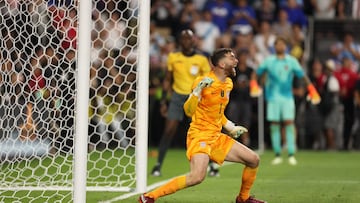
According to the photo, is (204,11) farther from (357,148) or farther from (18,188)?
(18,188)

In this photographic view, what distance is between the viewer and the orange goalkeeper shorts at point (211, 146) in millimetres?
9555

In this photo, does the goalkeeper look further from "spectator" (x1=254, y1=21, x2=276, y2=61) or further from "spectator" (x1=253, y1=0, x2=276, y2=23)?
"spectator" (x1=253, y1=0, x2=276, y2=23)

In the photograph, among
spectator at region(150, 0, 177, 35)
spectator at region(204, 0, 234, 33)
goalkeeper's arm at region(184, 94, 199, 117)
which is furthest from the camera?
spectator at region(150, 0, 177, 35)

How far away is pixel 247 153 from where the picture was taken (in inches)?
384

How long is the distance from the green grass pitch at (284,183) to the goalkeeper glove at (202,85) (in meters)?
1.77

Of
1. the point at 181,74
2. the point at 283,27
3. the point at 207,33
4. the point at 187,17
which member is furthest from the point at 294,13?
the point at 181,74

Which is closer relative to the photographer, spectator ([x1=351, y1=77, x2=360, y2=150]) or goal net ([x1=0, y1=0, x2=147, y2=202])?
goal net ([x1=0, y1=0, x2=147, y2=202])

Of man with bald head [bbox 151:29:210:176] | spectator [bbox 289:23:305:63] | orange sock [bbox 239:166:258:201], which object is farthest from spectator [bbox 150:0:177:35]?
orange sock [bbox 239:166:258:201]

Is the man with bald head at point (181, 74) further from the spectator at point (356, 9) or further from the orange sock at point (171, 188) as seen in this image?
the spectator at point (356, 9)

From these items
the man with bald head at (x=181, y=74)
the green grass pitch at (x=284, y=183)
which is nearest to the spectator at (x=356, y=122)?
the green grass pitch at (x=284, y=183)

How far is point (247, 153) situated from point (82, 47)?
2142 millimetres

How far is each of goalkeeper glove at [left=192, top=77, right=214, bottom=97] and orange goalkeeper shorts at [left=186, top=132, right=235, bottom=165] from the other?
26.0 inches

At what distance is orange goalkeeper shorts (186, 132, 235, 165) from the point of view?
9.55m

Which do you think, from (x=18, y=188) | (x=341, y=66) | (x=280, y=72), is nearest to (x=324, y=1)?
(x=341, y=66)
